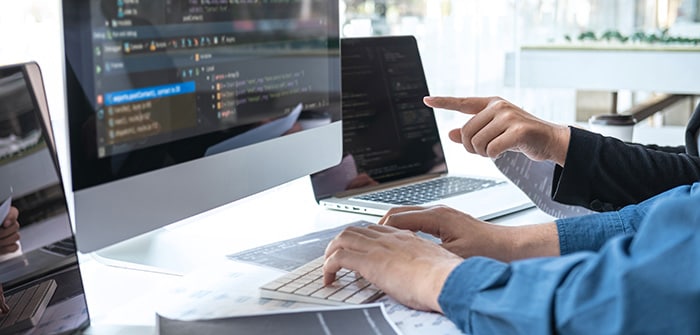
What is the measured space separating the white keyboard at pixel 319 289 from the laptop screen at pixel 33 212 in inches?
7.7

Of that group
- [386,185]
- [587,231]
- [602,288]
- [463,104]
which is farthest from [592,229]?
[386,185]

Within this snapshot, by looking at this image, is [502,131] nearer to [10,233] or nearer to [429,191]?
[429,191]

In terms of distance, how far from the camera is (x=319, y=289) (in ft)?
2.89

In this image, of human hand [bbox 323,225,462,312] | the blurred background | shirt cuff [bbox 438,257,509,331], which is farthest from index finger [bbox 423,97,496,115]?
the blurred background

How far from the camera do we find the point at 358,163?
1445 mm

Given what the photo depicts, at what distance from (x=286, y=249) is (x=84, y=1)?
433mm

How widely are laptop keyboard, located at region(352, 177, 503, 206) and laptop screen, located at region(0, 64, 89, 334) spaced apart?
605 mm

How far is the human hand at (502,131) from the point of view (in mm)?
1147

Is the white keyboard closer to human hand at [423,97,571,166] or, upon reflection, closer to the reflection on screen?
the reflection on screen

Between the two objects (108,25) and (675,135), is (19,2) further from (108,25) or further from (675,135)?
(675,135)

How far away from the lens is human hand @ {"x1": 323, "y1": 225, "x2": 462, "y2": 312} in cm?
81

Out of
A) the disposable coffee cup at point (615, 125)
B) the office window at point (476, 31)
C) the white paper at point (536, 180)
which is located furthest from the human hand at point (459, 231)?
the office window at point (476, 31)

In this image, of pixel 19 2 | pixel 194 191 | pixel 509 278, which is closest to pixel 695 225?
pixel 509 278

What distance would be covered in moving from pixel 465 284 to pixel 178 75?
1.25ft
